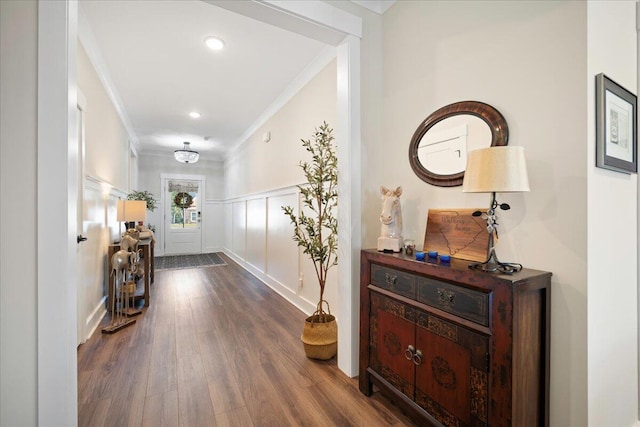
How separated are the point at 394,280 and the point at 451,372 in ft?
1.62

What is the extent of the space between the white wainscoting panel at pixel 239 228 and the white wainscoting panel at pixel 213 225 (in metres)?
1.31

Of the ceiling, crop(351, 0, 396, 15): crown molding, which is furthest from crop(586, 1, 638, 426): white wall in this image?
the ceiling

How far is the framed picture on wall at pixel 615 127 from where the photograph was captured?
45.1 inches

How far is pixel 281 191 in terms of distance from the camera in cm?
376

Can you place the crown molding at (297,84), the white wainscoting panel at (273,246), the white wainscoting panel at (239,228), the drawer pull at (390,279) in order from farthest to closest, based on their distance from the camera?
the white wainscoting panel at (239,228), the white wainscoting panel at (273,246), the crown molding at (297,84), the drawer pull at (390,279)

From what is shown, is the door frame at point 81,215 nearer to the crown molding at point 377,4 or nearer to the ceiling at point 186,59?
the ceiling at point 186,59

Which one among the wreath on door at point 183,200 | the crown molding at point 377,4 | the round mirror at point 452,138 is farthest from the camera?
the wreath on door at point 183,200

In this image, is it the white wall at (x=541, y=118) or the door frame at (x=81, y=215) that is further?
the door frame at (x=81, y=215)

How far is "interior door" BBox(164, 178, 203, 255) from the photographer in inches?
289

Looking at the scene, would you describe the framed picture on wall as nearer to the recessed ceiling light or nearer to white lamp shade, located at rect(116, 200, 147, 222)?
the recessed ceiling light

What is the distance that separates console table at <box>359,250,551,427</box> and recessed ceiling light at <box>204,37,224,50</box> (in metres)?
2.37

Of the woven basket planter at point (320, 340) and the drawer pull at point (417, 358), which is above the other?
the drawer pull at point (417, 358)

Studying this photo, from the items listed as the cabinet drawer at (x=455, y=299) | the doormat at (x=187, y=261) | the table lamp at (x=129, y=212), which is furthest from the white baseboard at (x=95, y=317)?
the cabinet drawer at (x=455, y=299)

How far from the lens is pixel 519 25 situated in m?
1.33
